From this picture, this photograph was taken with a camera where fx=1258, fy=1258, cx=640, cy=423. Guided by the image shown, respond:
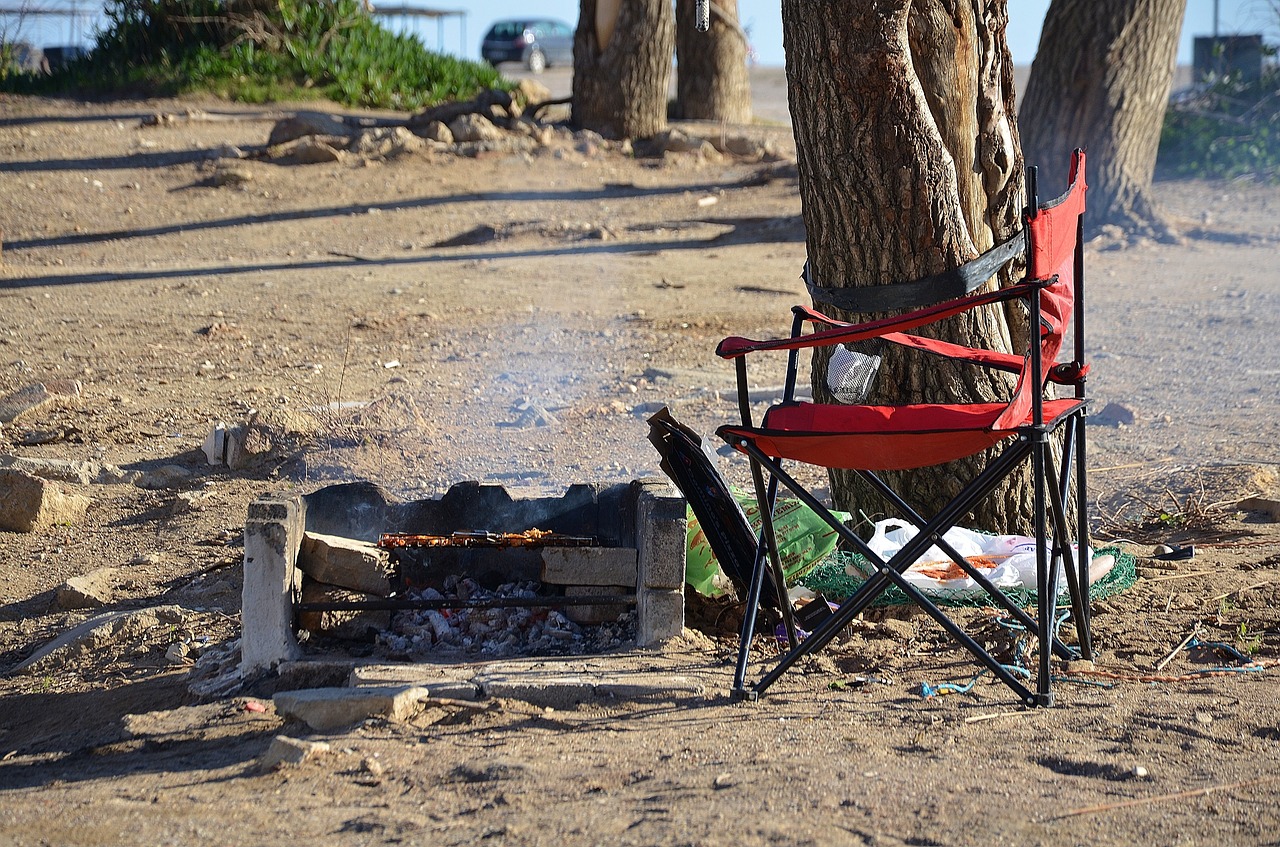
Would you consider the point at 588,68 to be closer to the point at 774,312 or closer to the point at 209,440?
the point at 774,312

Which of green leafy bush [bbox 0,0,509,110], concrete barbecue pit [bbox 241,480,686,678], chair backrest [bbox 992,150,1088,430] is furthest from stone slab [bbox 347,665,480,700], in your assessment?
green leafy bush [bbox 0,0,509,110]

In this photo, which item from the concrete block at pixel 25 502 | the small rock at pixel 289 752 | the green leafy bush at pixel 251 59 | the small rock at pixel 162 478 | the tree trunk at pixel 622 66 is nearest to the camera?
the small rock at pixel 289 752

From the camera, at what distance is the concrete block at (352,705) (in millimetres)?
3023

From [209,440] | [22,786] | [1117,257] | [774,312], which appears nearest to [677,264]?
[774,312]

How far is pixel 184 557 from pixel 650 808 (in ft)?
8.92

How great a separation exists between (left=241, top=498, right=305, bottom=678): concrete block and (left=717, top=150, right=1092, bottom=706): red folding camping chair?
126cm

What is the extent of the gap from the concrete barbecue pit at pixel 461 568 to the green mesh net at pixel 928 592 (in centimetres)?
64

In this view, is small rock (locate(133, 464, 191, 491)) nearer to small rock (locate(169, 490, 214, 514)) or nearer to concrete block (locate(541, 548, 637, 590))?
small rock (locate(169, 490, 214, 514))

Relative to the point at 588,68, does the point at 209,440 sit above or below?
below

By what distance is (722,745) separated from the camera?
282cm

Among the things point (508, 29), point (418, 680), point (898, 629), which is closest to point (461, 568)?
point (418, 680)

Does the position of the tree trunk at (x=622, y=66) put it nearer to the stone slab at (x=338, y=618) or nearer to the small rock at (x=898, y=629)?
the stone slab at (x=338, y=618)

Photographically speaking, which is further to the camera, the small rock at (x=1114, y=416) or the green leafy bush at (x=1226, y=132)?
the green leafy bush at (x=1226, y=132)

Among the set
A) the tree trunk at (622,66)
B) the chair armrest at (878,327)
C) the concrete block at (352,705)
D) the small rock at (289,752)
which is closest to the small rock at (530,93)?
the tree trunk at (622,66)
